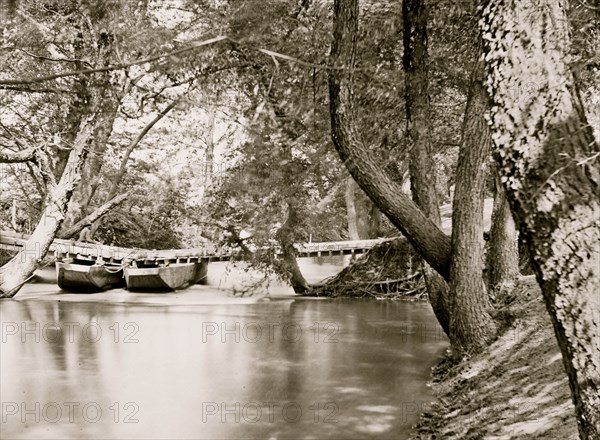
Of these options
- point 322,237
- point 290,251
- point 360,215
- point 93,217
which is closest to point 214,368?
point 290,251

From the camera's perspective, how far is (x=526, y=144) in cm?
232

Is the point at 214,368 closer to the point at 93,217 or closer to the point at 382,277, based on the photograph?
the point at 93,217

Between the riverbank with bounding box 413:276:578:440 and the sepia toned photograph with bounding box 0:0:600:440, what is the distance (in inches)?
1.1

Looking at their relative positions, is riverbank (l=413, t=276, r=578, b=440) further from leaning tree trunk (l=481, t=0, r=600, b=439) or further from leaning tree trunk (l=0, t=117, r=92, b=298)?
leaning tree trunk (l=0, t=117, r=92, b=298)

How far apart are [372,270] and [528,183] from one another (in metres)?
12.1

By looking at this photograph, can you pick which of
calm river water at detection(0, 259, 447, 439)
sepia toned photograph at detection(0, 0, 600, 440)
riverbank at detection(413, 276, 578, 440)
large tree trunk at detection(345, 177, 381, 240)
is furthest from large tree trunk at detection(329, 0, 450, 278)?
large tree trunk at detection(345, 177, 381, 240)

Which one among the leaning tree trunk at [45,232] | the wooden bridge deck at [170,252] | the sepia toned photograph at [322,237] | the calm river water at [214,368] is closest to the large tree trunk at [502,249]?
the sepia toned photograph at [322,237]

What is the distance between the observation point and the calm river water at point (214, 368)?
608 cm

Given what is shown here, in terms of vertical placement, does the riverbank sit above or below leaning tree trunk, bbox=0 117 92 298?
below

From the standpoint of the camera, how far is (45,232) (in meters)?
10.3

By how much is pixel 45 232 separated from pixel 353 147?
688 centimetres

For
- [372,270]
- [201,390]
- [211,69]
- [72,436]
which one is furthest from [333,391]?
[372,270]

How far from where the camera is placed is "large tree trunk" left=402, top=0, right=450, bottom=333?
6.69m

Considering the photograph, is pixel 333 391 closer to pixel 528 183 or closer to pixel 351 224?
pixel 528 183
